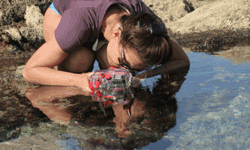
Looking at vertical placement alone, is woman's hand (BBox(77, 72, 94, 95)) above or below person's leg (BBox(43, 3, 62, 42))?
below

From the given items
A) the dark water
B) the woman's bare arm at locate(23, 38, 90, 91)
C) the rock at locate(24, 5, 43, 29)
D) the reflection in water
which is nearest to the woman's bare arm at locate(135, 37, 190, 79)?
the reflection in water

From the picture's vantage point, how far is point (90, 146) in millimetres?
1368

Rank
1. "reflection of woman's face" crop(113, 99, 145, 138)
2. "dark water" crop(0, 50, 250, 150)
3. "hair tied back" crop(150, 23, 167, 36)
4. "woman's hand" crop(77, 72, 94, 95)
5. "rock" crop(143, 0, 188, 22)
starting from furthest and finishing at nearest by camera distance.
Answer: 1. "rock" crop(143, 0, 188, 22)
2. "woman's hand" crop(77, 72, 94, 95)
3. "hair tied back" crop(150, 23, 167, 36)
4. "reflection of woman's face" crop(113, 99, 145, 138)
5. "dark water" crop(0, 50, 250, 150)

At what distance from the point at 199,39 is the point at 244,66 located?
178 cm

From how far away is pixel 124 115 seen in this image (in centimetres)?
174

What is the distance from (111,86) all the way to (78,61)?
68 cm

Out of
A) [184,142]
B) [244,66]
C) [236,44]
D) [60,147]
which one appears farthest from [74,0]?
[236,44]

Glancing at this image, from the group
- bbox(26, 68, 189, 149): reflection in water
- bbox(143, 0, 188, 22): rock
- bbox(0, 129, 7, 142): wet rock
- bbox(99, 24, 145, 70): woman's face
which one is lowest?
bbox(143, 0, 188, 22): rock

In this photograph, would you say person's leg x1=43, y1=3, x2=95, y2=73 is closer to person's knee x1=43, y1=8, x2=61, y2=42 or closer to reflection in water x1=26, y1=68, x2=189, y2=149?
person's knee x1=43, y1=8, x2=61, y2=42

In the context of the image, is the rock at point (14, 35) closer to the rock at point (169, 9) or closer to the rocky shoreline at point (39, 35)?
the rocky shoreline at point (39, 35)

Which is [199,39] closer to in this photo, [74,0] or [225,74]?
[225,74]

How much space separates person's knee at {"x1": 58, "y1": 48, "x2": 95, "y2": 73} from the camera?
8.32ft

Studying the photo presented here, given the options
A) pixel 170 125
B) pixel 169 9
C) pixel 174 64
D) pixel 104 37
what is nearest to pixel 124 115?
pixel 170 125

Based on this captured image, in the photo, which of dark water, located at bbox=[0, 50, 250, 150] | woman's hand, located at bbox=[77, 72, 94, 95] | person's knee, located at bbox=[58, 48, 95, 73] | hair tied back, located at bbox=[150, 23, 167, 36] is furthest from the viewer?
person's knee, located at bbox=[58, 48, 95, 73]
